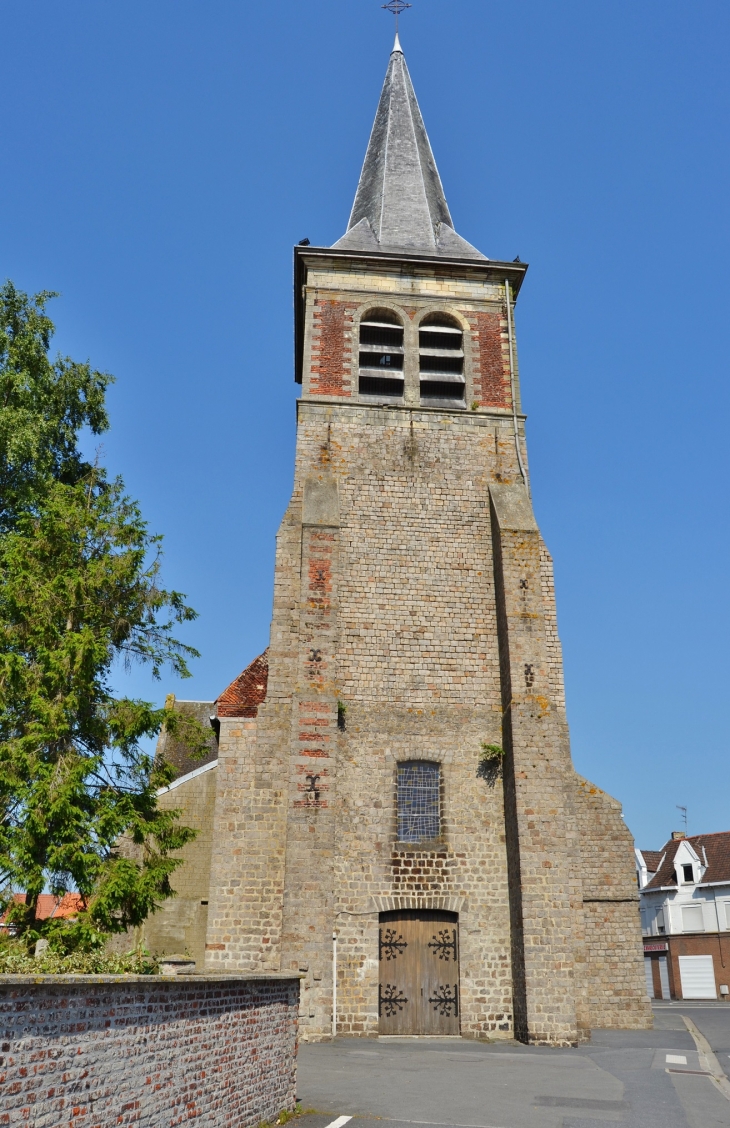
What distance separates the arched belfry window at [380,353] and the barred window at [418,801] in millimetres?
7605

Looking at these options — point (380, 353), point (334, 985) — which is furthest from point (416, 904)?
point (380, 353)

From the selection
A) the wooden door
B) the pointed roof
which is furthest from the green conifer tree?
the pointed roof

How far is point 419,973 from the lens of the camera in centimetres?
1341

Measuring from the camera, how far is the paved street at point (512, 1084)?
7.23m

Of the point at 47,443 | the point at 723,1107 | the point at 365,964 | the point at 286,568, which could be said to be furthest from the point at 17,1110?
the point at 47,443

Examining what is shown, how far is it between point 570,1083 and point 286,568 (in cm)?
889

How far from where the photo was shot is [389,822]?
1396 centimetres

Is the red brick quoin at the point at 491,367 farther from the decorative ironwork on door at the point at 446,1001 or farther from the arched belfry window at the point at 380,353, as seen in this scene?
the decorative ironwork on door at the point at 446,1001

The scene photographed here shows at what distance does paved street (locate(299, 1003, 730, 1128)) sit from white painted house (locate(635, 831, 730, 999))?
24.5 meters

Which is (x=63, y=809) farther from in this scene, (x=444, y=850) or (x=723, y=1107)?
(x=723, y=1107)

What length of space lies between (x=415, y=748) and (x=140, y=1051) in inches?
391

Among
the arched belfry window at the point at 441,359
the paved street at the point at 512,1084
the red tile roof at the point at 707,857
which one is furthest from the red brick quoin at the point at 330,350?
the red tile roof at the point at 707,857

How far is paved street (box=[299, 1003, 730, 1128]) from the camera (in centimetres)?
723

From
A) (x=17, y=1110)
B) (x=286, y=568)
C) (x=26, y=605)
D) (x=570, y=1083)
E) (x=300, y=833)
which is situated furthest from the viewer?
(x=286, y=568)
